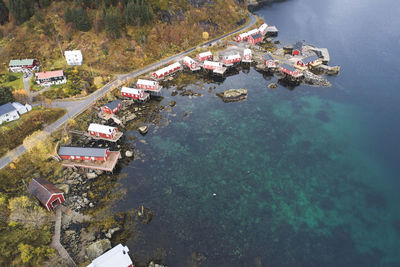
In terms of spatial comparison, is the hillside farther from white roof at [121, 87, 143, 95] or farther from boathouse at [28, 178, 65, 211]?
boathouse at [28, 178, 65, 211]

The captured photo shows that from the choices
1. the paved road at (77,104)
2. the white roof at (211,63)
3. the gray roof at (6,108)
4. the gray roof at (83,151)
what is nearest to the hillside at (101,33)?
the paved road at (77,104)

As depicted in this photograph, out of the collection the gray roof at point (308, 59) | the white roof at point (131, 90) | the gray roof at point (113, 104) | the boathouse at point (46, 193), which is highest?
the gray roof at point (308, 59)

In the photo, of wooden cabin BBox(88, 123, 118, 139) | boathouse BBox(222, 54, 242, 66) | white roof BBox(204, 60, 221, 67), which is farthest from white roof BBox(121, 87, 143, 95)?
boathouse BBox(222, 54, 242, 66)

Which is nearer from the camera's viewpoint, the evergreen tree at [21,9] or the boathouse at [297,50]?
the evergreen tree at [21,9]

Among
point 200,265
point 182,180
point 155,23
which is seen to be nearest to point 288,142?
point 182,180

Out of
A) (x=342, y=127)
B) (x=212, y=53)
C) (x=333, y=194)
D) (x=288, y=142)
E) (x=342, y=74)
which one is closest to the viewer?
(x=333, y=194)

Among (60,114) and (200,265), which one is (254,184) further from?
(60,114)

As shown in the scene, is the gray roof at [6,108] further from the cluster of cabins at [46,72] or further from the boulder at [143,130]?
the boulder at [143,130]
